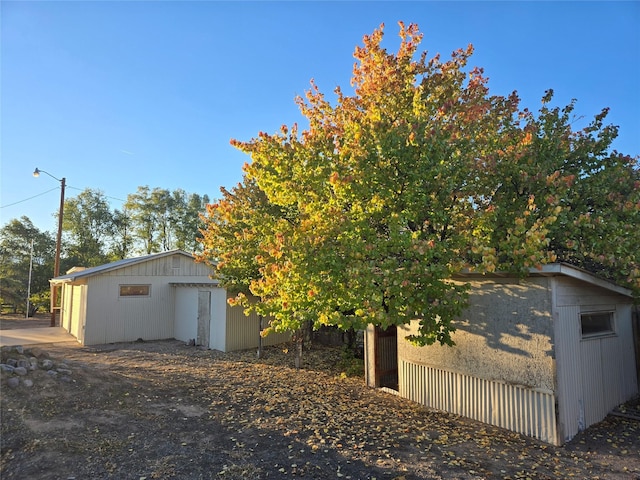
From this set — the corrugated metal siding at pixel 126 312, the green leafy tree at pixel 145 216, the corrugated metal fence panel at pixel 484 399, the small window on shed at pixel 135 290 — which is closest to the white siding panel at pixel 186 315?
the corrugated metal siding at pixel 126 312

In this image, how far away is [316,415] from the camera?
6.76 m

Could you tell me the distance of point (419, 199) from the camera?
6.32 meters

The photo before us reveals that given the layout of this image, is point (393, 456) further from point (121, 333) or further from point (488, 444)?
point (121, 333)

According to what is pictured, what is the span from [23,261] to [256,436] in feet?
96.7

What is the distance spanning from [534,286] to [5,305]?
3276 cm

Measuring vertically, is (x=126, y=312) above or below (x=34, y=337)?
above

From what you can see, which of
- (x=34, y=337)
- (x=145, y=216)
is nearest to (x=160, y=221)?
(x=145, y=216)

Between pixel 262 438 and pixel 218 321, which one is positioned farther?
pixel 218 321

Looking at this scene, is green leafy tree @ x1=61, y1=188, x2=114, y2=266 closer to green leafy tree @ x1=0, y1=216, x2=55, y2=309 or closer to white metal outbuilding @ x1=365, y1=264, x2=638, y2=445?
green leafy tree @ x1=0, y1=216, x2=55, y2=309

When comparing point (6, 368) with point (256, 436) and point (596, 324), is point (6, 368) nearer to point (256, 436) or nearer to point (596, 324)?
A: point (256, 436)

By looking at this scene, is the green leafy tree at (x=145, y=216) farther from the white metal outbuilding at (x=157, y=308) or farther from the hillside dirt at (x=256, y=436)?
the hillside dirt at (x=256, y=436)

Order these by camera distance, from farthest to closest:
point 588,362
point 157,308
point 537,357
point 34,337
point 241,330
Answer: point 157,308, point 34,337, point 241,330, point 588,362, point 537,357

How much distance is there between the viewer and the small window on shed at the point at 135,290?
15328mm

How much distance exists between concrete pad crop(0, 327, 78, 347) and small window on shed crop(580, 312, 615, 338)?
1695 cm
